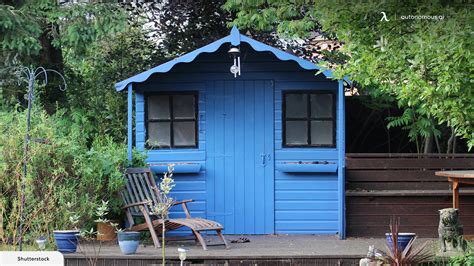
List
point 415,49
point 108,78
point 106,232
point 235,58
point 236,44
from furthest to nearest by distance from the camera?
1. point 108,78
2. point 235,58
3. point 236,44
4. point 106,232
5. point 415,49

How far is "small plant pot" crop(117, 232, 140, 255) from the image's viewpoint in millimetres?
9242

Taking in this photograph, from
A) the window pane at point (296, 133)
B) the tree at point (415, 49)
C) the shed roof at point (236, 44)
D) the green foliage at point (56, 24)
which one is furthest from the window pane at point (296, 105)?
the tree at point (415, 49)

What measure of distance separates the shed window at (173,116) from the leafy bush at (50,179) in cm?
96

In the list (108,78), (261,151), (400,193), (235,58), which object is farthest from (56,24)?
(400,193)

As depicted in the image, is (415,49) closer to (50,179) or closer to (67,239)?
(67,239)

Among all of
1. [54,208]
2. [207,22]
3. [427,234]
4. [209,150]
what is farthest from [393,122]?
[54,208]

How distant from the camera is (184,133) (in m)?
11.5

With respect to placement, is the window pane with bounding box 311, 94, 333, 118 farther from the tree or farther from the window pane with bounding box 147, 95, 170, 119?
the tree

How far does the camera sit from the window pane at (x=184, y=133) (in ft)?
37.6

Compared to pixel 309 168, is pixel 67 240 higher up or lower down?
lower down

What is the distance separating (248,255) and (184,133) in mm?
2784

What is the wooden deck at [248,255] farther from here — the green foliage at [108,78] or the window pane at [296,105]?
the green foliage at [108,78]

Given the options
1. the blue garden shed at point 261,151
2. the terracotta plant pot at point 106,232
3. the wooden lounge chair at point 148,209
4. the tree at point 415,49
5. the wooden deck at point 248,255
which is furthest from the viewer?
the blue garden shed at point 261,151

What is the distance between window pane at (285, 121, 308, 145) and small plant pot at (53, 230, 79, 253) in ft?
10.7
